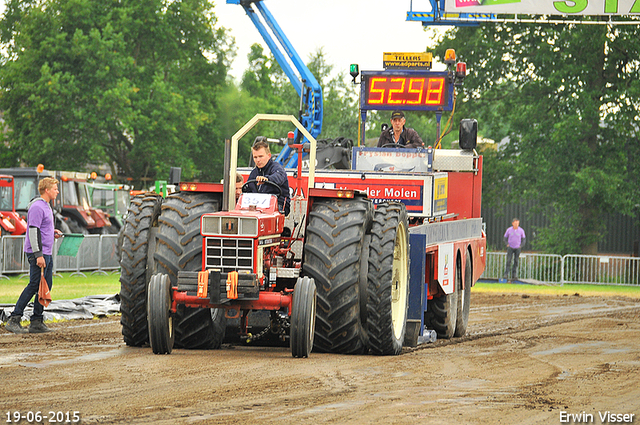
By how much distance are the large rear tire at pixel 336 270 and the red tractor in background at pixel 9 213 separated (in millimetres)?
15188

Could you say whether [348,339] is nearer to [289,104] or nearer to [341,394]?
[341,394]

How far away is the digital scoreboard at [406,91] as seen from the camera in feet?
48.4

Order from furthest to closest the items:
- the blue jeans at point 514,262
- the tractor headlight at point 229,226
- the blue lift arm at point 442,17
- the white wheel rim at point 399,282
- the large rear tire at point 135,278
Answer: the blue jeans at point 514,262
the blue lift arm at point 442,17
the white wheel rim at point 399,282
the large rear tire at point 135,278
the tractor headlight at point 229,226

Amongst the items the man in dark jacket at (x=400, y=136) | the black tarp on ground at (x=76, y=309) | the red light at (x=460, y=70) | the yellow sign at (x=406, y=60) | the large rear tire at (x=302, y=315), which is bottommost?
the black tarp on ground at (x=76, y=309)

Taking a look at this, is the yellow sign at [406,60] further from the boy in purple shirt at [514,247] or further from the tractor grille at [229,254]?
the boy in purple shirt at [514,247]

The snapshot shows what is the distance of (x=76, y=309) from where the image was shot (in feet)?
46.8

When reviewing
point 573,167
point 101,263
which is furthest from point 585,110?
point 101,263

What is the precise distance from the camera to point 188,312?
9391 millimetres

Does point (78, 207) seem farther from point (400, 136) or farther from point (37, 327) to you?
point (37, 327)

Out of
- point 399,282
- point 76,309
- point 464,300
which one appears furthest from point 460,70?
point 76,309

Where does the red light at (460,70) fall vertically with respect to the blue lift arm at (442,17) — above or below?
below

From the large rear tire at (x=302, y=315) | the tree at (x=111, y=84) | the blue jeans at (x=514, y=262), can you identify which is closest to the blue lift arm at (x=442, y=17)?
the blue jeans at (x=514, y=262)

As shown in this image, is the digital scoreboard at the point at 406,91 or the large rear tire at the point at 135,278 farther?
the digital scoreboard at the point at 406,91

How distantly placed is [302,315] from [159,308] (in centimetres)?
133
